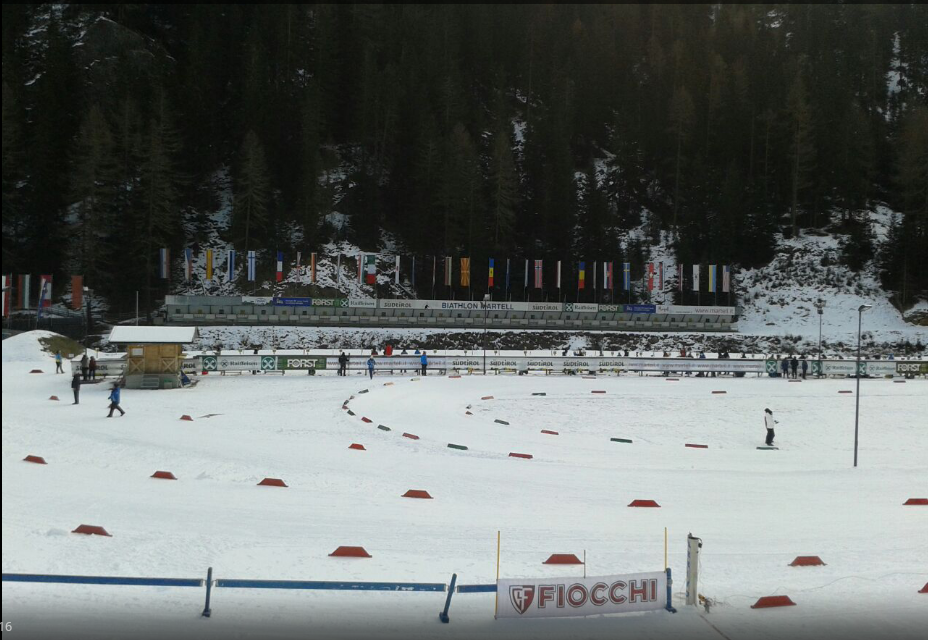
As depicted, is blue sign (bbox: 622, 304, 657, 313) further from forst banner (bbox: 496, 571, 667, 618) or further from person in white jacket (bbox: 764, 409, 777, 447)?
forst banner (bbox: 496, 571, 667, 618)

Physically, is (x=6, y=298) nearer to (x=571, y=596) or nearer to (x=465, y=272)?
(x=465, y=272)

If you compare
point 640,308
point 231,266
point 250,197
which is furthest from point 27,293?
point 640,308

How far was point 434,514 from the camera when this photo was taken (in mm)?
14406

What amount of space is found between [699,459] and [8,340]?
39446 millimetres

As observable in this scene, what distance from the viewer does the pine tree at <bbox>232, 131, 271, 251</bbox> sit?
64.8m

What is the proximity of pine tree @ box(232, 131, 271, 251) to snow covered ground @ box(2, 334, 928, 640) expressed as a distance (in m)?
37.9

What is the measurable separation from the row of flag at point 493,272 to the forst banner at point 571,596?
169 ft

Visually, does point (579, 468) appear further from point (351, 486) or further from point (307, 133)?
point (307, 133)

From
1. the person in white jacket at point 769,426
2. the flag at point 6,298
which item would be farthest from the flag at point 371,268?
the person in white jacket at point 769,426

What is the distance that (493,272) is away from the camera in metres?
67.8

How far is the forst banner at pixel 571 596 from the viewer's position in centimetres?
927

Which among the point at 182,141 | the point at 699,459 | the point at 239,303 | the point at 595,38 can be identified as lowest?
the point at 699,459

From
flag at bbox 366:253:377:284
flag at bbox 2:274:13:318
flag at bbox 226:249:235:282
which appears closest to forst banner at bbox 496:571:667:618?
flag at bbox 2:274:13:318

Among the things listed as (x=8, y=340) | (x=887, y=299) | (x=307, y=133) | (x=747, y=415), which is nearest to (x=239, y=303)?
(x=8, y=340)
